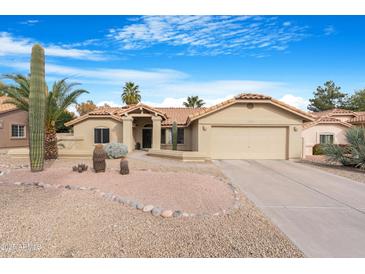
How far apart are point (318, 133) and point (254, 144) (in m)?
9.28

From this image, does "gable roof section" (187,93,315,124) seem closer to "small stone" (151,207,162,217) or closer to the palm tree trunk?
the palm tree trunk

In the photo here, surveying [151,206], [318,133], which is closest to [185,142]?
[318,133]

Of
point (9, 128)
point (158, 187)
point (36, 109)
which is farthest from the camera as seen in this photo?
point (9, 128)

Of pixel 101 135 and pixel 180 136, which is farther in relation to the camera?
pixel 180 136

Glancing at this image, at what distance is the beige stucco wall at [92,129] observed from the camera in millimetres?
20344

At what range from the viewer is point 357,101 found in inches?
1831

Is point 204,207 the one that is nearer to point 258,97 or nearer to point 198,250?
point 198,250

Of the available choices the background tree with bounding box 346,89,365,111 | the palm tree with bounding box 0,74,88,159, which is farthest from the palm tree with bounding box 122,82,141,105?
the background tree with bounding box 346,89,365,111

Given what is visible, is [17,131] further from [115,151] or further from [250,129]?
[250,129]

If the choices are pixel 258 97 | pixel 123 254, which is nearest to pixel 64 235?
pixel 123 254

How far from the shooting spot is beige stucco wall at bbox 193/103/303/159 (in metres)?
15.5

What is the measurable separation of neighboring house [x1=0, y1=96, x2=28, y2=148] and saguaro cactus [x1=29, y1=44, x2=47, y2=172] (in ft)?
57.5

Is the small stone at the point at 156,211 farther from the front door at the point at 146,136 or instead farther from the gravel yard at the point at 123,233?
the front door at the point at 146,136

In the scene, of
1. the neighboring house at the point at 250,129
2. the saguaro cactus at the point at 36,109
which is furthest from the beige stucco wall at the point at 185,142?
the saguaro cactus at the point at 36,109
